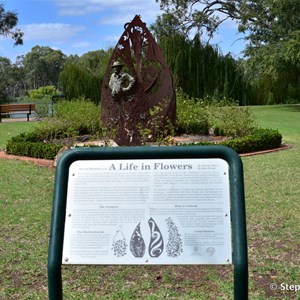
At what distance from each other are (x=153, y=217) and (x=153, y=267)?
5.48 feet

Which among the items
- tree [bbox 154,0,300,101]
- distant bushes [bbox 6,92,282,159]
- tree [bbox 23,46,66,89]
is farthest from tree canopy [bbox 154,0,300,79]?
tree [bbox 23,46,66,89]

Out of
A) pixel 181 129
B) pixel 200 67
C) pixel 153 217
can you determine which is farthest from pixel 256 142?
pixel 200 67

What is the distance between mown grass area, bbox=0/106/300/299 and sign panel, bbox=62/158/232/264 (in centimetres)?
117

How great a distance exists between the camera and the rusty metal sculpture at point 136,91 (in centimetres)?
946

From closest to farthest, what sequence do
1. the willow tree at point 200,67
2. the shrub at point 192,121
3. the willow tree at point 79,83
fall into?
the shrub at point 192,121 < the willow tree at point 200,67 < the willow tree at point 79,83

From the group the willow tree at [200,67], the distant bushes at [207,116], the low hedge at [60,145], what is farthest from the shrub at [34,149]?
the willow tree at [200,67]

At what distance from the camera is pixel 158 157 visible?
2.20m

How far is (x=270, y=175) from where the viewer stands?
7188 millimetres

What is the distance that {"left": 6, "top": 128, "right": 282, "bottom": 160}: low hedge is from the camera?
896cm

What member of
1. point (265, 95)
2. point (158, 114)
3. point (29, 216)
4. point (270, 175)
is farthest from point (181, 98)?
point (265, 95)

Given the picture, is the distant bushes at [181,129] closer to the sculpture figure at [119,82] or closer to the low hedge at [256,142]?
the low hedge at [256,142]

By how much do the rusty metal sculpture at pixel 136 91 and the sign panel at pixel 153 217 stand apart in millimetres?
6513

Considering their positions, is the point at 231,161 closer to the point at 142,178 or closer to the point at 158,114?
the point at 142,178

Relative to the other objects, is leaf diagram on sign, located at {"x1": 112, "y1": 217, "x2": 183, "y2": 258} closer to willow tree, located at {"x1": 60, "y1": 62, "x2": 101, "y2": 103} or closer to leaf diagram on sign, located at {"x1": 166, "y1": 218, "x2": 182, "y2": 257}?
leaf diagram on sign, located at {"x1": 166, "y1": 218, "x2": 182, "y2": 257}
